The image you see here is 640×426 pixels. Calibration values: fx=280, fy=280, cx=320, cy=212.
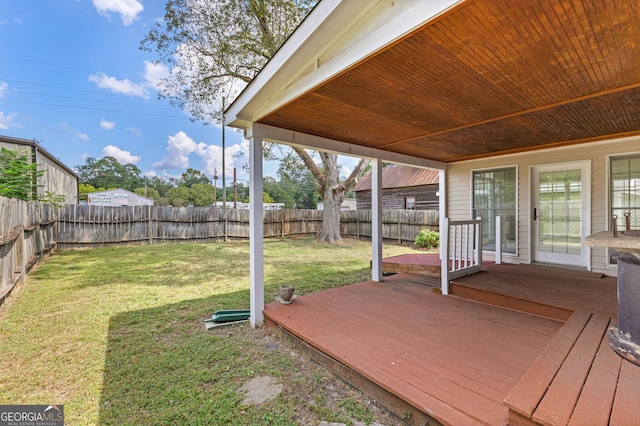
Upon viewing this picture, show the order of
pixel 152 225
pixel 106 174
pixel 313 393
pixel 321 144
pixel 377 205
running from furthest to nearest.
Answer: pixel 106 174 < pixel 152 225 < pixel 377 205 < pixel 321 144 < pixel 313 393

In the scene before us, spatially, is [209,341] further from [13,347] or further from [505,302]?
[505,302]

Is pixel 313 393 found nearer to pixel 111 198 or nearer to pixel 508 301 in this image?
pixel 508 301

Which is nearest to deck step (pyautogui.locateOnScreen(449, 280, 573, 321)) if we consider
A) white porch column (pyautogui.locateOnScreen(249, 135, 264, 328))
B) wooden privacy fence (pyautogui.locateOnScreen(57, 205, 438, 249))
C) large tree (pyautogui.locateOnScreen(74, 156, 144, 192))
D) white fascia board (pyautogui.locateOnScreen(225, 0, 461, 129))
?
white porch column (pyautogui.locateOnScreen(249, 135, 264, 328))

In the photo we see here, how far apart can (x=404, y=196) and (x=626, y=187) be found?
39.1 ft

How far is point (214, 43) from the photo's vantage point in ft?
29.0

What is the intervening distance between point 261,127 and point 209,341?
2455 millimetres

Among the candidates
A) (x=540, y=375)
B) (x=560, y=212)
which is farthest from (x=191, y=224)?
(x=540, y=375)

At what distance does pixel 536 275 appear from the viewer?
4195 mm

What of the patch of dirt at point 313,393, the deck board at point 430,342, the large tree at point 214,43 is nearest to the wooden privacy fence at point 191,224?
the large tree at point 214,43

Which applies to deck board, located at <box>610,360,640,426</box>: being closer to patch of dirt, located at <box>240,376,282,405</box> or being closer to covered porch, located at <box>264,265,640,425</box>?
covered porch, located at <box>264,265,640,425</box>

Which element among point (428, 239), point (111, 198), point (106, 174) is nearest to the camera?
point (428, 239)

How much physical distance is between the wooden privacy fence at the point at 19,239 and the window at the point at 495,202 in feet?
25.6

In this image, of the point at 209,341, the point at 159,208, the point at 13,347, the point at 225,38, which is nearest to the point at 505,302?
the point at 209,341

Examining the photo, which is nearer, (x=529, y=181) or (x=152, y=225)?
(x=529, y=181)
